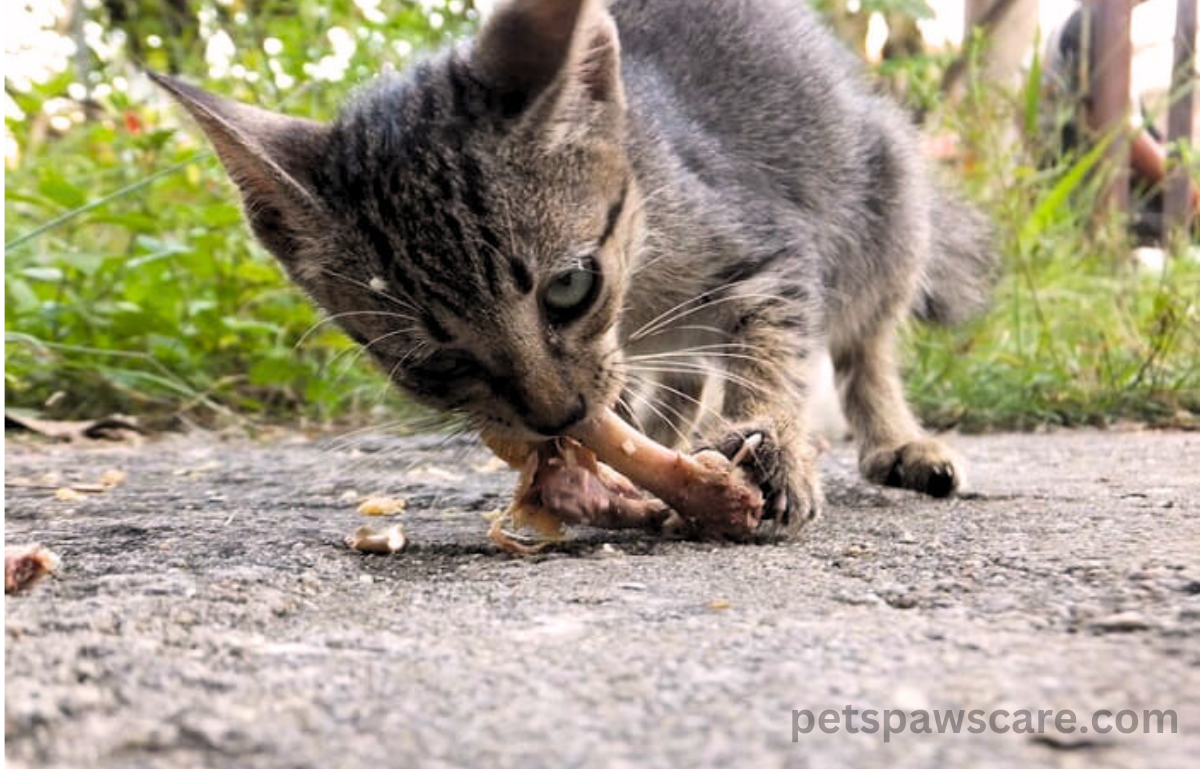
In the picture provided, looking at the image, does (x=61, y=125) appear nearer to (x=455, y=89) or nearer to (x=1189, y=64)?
(x=455, y=89)

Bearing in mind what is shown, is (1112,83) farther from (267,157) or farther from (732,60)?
(267,157)

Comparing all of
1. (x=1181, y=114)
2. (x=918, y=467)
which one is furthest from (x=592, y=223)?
(x=1181, y=114)

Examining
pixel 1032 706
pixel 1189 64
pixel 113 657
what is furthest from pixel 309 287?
Answer: pixel 1189 64

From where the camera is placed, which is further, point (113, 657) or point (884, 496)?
point (884, 496)

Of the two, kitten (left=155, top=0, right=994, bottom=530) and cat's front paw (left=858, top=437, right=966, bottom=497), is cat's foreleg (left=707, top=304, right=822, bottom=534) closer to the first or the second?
kitten (left=155, top=0, right=994, bottom=530)

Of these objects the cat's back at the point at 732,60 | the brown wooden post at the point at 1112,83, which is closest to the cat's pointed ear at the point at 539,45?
the cat's back at the point at 732,60
